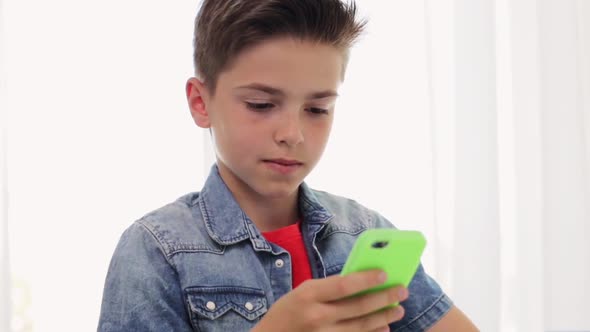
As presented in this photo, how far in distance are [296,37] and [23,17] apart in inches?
35.0

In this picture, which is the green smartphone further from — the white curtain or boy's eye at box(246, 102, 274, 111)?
the white curtain

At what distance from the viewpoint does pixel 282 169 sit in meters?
0.87

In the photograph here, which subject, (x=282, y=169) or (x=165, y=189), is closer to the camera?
(x=282, y=169)

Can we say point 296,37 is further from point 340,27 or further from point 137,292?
point 137,292

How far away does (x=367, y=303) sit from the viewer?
0.67m

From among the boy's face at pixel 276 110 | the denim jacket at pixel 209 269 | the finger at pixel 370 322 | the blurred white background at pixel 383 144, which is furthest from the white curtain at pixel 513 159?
the finger at pixel 370 322

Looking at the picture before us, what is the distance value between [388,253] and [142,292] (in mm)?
313

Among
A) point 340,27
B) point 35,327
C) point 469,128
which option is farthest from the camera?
point 469,128

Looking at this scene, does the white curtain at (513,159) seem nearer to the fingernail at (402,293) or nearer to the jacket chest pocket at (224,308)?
the jacket chest pocket at (224,308)

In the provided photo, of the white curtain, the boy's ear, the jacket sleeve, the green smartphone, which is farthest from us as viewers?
the white curtain

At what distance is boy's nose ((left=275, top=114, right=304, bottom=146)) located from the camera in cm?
84

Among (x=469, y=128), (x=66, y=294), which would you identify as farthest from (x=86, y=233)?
(x=469, y=128)

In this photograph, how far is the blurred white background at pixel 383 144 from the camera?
1542mm

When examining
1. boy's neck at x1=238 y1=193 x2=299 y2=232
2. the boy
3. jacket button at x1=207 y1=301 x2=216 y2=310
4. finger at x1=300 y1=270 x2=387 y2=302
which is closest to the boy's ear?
the boy
